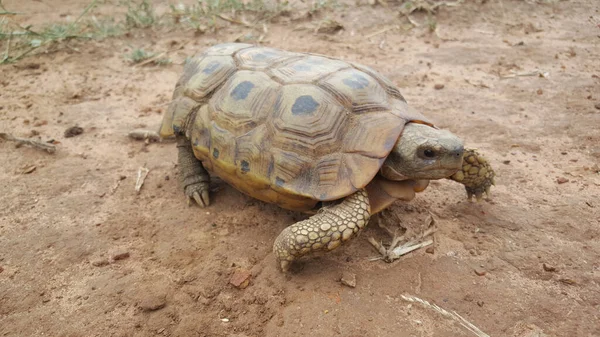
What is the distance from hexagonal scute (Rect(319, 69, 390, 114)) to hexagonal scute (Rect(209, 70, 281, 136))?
1.12ft

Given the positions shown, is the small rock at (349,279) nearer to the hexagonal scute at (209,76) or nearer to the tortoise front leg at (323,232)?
the tortoise front leg at (323,232)

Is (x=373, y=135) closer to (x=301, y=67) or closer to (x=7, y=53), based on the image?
(x=301, y=67)

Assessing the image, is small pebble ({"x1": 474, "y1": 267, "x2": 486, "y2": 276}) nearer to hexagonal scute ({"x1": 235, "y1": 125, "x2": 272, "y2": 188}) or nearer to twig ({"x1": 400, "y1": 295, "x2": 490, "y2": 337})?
twig ({"x1": 400, "y1": 295, "x2": 490, "y2": 337})

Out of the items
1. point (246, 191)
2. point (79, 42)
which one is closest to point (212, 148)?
point (246, 191)

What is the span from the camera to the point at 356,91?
2619mm

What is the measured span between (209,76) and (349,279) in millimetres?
1652

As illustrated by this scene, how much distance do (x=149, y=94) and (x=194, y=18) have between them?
84.5 inches

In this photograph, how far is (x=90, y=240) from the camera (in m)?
2.80

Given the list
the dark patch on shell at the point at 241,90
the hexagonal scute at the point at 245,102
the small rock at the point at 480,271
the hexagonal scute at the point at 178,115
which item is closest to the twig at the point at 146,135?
the hexagonal scute at the point at 178,115

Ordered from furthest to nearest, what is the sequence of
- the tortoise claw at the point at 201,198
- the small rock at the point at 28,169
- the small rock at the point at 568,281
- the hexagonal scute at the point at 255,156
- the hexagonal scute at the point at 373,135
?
1. the small rock at the point at 28,169
2. the tortoise claw at the point at 201,198
3. the hexagonal scute at the point at 255,156
4. the hexagonal scute at the point at 373,135
5. the small rock at the point at 568,281

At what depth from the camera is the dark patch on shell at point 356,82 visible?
8.66ft

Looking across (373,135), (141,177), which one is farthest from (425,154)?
(141,177)

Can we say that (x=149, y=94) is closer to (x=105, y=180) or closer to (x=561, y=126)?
(x=105, y=180)

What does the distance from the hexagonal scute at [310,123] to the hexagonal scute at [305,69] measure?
0.12m
